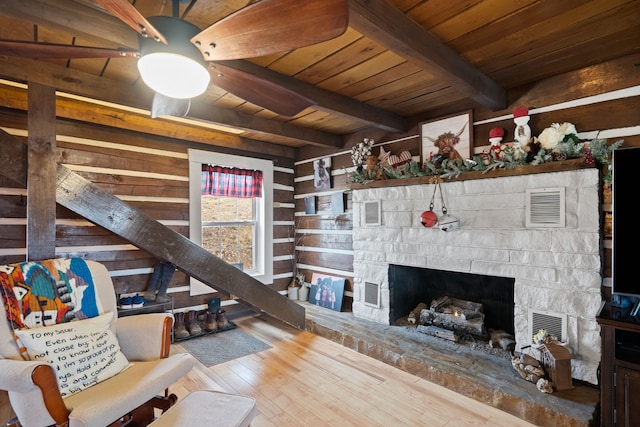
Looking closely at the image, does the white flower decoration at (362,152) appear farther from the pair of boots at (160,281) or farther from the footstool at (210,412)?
the footstool at (210,412)

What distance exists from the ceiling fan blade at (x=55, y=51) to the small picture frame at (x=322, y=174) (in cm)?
304

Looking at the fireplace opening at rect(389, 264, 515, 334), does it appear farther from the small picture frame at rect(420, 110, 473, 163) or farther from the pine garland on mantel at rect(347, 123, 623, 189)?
the small picture frame at rect(420, 110, 473, 163)

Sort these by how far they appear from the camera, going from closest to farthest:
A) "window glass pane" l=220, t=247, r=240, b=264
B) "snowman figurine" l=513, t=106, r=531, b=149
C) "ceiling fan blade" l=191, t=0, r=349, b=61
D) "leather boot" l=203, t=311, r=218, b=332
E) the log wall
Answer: "ceiling fan blade" l=191, t=0, r=349, b=61, "snowman figurine" l=513, t=106, r=531, b=149, the log wall, "leather boot" l=203, t=311, r=218, b=332, "window glass pane" l=220, t=247, r=240, b=264

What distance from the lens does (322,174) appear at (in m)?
4.36

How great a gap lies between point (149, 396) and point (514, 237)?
9.00 ft

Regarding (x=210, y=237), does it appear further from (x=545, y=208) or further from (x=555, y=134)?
(x=555, y=134)

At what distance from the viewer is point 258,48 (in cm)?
131

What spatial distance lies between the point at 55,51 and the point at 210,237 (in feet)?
9.47

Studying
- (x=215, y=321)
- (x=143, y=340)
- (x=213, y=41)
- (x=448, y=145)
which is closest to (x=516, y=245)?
(x=448, y=145)

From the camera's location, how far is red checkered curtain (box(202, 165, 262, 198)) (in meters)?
3.96

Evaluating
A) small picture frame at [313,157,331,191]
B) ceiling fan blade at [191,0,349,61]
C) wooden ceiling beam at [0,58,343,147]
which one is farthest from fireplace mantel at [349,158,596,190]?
ceiling fan blade at [191,0,349,61]

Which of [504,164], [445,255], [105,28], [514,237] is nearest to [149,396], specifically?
[105,28]

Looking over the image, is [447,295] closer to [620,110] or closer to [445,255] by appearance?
[445,255]

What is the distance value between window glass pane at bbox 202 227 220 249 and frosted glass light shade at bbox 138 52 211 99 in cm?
272
